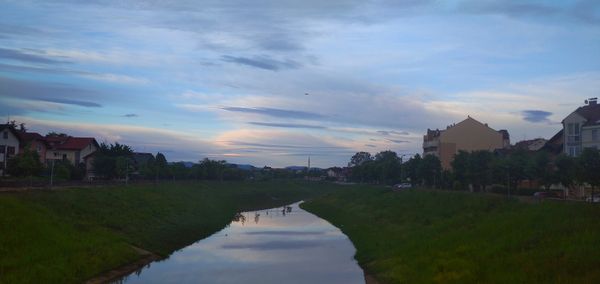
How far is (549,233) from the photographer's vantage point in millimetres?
23375

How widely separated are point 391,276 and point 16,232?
17.0 meters

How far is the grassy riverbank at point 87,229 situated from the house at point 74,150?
35314 mm

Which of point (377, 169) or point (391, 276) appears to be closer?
point (391, 276)

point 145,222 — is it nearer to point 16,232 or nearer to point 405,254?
point 16,232

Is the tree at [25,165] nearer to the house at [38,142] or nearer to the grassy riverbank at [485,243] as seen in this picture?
the house at [38,142]

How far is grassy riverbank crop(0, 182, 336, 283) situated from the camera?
23.9 m

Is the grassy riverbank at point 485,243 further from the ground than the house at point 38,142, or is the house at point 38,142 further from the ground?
the house at point 38,142

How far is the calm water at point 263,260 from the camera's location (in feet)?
96.8

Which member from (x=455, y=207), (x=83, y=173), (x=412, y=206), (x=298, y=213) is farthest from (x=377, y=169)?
(x=455, y=207)

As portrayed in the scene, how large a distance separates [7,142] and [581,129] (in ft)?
228

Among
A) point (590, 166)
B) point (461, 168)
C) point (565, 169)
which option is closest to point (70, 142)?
point (461, 168)

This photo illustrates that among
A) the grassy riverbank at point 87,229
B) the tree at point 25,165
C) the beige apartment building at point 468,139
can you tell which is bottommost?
the grassy riverbank at point 87,229

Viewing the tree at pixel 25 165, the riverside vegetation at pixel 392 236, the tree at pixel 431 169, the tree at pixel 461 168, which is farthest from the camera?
the tree at pixel 431 169

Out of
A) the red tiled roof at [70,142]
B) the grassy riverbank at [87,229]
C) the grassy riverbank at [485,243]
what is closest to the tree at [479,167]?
the grassy riverbank at [485,243]
